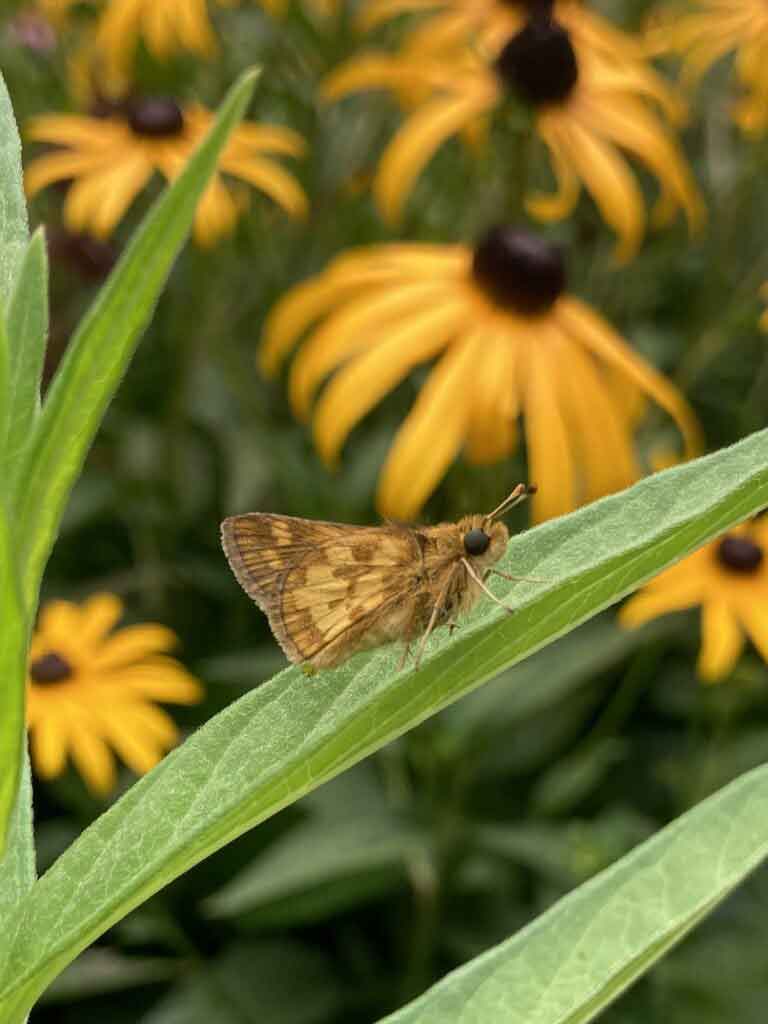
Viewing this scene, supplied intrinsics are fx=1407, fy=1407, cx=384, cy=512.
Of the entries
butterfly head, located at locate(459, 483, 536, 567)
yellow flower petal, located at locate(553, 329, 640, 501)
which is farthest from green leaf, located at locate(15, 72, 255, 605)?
yellow flower petal, located at locate(553, 329, 640, 501)

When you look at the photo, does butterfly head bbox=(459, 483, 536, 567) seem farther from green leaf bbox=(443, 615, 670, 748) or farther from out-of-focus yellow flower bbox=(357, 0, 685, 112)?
out-of-focus yellow flower bbox=(357, 0, 685, 112)

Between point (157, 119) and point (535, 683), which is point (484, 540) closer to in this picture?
point (535, 683)

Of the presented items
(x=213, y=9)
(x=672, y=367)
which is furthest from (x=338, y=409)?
(x=213, y=9)

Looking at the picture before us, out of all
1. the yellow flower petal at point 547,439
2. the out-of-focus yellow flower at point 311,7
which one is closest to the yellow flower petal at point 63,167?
the out-of-focus yellow flower at point 311,7

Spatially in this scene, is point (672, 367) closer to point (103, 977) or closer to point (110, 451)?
point (110, 451)

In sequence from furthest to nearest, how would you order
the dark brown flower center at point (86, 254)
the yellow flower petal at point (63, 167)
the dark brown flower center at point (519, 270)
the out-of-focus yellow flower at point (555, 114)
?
the dark brown flower center at point (86, 254) → the yellow flower petal at point (63, 167) → the out-of-focus yellow flower at point (555, 114) → the dark brown flower center at point (519, 270)

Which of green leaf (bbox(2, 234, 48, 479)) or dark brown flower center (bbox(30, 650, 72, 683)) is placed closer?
green leaf (bbox(2, 234, 48, 479))

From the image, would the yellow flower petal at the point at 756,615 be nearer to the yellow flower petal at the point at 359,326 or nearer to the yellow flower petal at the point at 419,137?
the yellow flower petal at the point at 359,326
